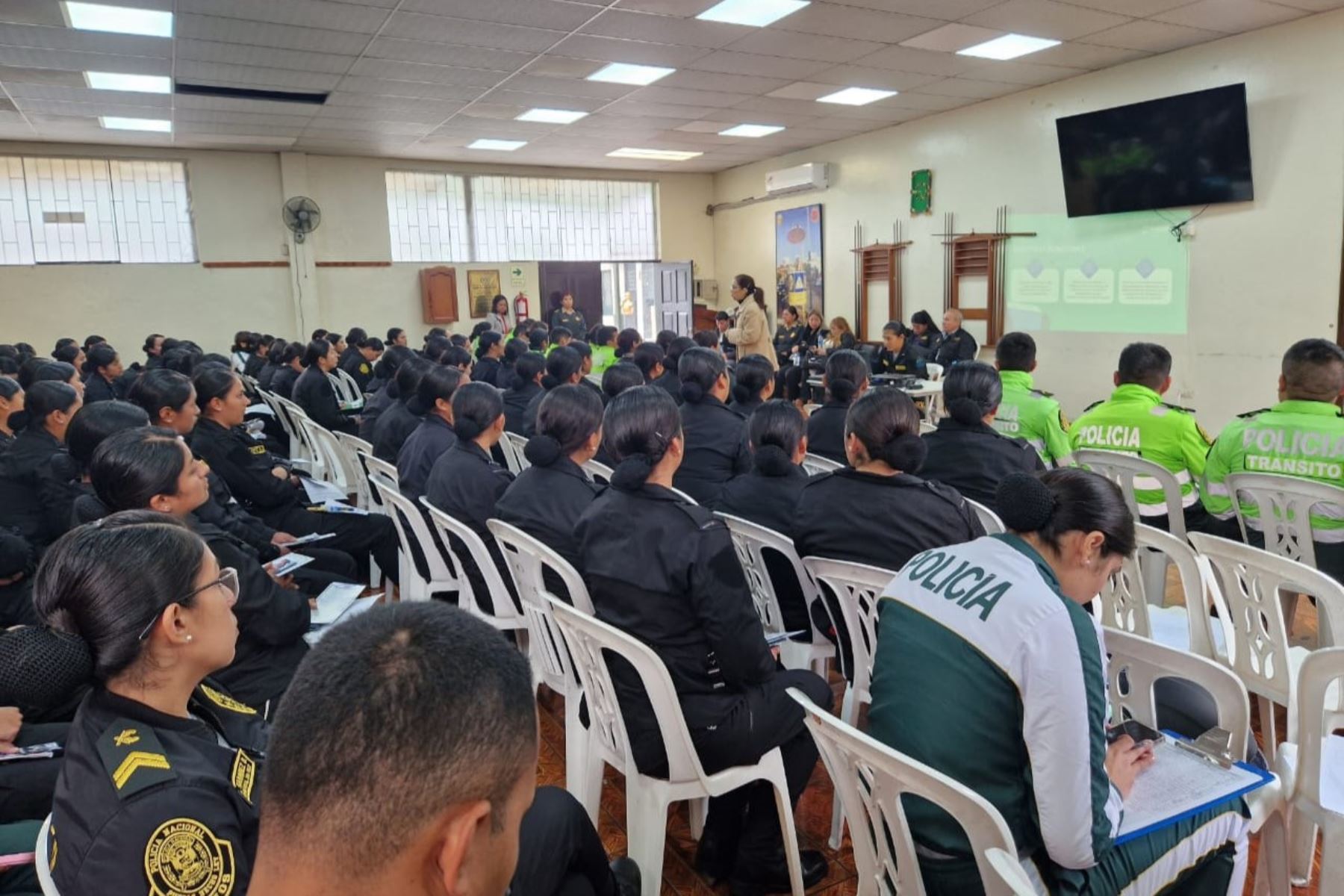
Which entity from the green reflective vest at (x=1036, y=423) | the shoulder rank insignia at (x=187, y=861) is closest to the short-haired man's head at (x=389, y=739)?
the shoulder rank insignia at (x=187, y=861)

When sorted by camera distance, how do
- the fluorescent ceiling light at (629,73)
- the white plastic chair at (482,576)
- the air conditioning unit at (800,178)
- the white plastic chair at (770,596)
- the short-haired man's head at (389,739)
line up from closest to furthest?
1. the short-haired man's head at (389,739)
2. the white plastic chair at (770,596)
3. the white plastic chair at (482,576)
4. the fluorescent ceiling light at (629,73)
5. the air conditioning unit at (800,178)

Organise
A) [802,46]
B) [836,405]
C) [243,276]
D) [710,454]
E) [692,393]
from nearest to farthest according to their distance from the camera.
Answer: [710,454]
[692,393]
[836,405]
[802,46]
[243,276]

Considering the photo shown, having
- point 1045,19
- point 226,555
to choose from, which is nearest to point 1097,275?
point 1045,19

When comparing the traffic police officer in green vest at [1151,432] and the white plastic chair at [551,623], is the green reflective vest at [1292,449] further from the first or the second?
the white plastic chair at [551,623]

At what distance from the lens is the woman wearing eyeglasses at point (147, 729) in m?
1.01

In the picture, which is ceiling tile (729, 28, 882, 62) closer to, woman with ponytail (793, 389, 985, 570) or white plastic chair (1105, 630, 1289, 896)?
woman with ponytail (793, 389, 985, 570)

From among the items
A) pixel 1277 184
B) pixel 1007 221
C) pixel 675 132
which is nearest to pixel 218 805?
pixel 1277 184

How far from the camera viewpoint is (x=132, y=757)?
3.55 ft

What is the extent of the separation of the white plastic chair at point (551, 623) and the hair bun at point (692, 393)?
57.0 inches

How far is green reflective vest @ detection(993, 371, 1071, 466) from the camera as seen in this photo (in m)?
3.72

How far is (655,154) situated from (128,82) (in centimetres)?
586

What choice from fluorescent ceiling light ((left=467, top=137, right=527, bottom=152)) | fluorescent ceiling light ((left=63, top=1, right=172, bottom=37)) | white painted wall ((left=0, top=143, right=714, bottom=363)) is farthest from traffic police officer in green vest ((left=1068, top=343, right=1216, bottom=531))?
white painted wall ((left=0, top=143, right=714, bottom=363))

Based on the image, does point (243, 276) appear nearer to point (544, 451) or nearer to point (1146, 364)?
point (544, 451)

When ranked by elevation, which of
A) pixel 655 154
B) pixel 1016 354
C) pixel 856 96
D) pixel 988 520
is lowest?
pixel 988 520
